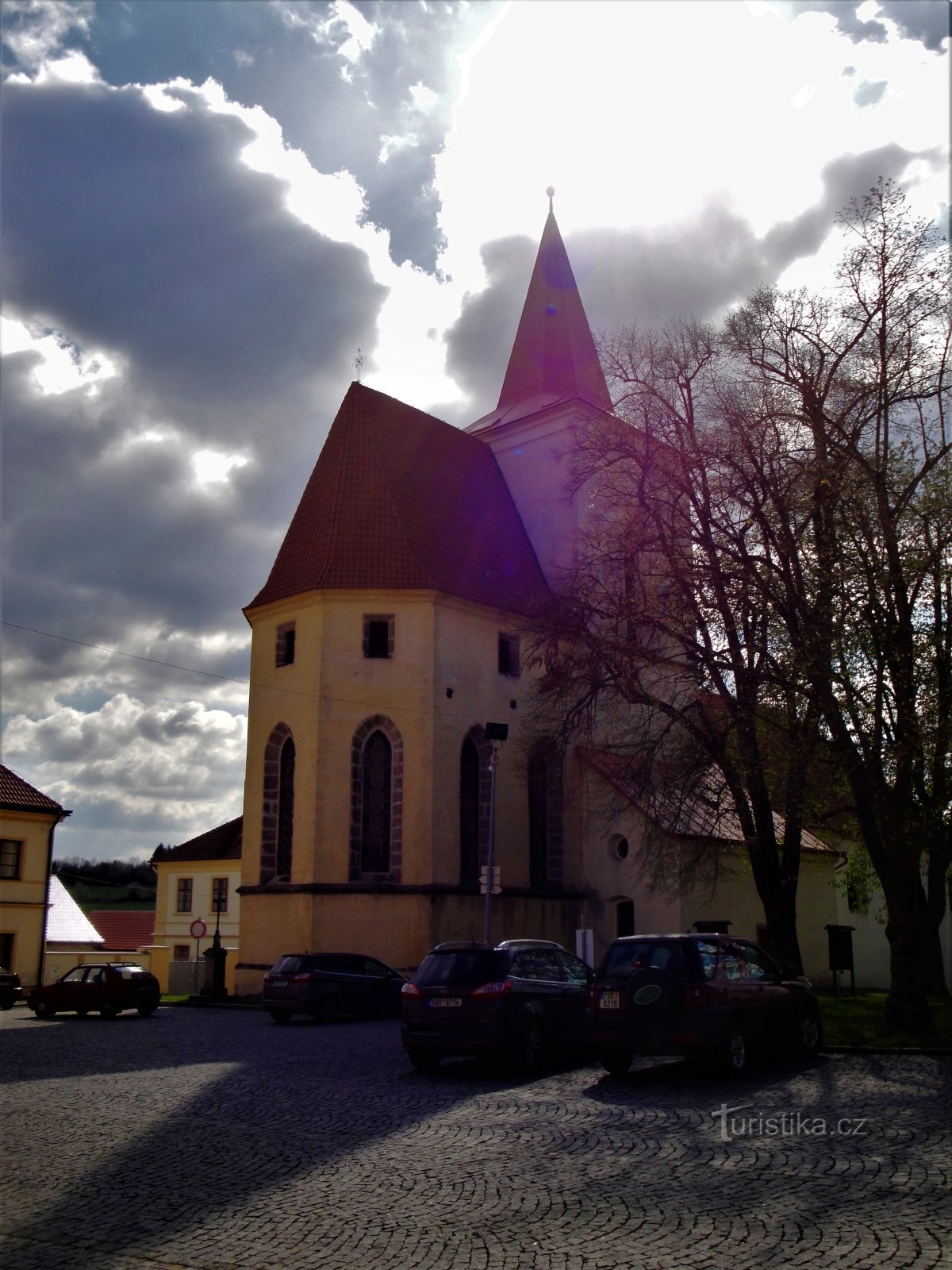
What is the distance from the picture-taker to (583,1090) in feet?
40.9

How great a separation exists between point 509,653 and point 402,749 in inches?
201

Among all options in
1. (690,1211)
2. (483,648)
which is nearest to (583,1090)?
(690,1211)

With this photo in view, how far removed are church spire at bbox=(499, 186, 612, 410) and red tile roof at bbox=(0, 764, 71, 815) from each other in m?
22.3

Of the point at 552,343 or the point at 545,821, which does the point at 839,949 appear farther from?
the point at 552,343

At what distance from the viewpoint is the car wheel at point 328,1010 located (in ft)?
71.7

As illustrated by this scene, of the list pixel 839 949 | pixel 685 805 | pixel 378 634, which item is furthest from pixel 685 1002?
pixel 378 634

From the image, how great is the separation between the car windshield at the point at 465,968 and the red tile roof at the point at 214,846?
34799 mm

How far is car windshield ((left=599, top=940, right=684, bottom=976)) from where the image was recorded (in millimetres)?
13062

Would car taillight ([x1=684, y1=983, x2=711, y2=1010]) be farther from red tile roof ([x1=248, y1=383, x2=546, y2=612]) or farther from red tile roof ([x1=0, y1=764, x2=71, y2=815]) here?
red tile roof ([x1=0, y1=764, x2=71, y2=815])

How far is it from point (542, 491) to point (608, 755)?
9.82 meters

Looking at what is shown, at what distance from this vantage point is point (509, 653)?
32750mm

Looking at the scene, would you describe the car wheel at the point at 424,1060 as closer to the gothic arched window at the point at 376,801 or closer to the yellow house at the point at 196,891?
the gothic arched window at the point at 376,801

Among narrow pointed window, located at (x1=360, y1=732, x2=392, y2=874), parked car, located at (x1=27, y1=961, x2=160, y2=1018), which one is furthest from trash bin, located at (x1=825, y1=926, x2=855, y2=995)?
parked car, located at (x1=27, y1=961, x2=160, y2=1018)

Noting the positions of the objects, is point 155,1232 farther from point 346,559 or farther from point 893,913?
point 346,559
